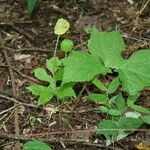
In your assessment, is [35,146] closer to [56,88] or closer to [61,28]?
[56,88]

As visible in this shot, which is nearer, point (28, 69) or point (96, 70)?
point (96, 70)

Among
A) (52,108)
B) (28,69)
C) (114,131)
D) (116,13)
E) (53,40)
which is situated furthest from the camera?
(116,13)

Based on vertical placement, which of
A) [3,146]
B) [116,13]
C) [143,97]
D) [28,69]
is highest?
[116,13]

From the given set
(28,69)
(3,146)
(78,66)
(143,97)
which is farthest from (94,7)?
(3,146)

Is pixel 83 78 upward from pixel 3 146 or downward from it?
upward

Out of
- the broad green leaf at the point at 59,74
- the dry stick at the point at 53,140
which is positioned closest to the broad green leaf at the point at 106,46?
the broad green leaf at the point at 59,74

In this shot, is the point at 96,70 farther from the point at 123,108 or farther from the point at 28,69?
the point at 28,69

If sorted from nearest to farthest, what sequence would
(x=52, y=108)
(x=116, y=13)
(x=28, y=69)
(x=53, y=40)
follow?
(x=52, y=108) → (x=28, y=69) → (x=53, y=40) → (x=116, y=13)
